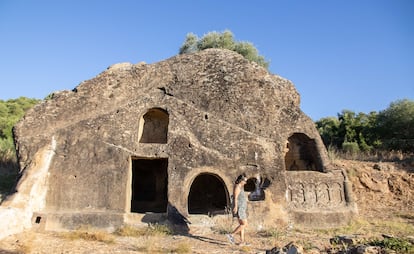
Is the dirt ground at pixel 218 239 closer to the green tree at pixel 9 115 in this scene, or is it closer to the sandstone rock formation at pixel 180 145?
the sandstone rock formation at pixel 180 145

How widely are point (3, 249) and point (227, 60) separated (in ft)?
28.3

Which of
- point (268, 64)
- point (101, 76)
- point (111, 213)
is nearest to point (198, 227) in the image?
point (111, 213)

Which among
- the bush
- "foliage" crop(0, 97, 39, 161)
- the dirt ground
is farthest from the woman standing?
"foliage" crop(0, 97, 39, 161)

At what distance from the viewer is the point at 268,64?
25906 millimetres

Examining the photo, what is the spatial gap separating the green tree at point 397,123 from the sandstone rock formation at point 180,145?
13078mm

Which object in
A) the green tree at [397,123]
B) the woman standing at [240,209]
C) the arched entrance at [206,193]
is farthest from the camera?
the green tree at [397,123]

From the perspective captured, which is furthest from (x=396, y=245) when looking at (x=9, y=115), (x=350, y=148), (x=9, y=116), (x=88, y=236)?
(x=9, y=115)

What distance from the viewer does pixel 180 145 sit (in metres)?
10.2

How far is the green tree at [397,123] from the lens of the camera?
2233 centimetres

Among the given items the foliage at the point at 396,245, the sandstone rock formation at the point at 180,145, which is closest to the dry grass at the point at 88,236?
the sandstone rock formation at the point at 180,145

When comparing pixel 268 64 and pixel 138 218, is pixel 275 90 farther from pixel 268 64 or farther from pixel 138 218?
pixel 268 64

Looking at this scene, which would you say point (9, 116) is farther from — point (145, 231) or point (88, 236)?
point (145, 231)

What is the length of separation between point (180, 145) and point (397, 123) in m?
18.5

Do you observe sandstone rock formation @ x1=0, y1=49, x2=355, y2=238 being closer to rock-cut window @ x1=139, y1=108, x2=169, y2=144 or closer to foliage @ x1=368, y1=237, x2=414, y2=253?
rock-cut window @ x1=139, y1=108, x2=169, y2=144
